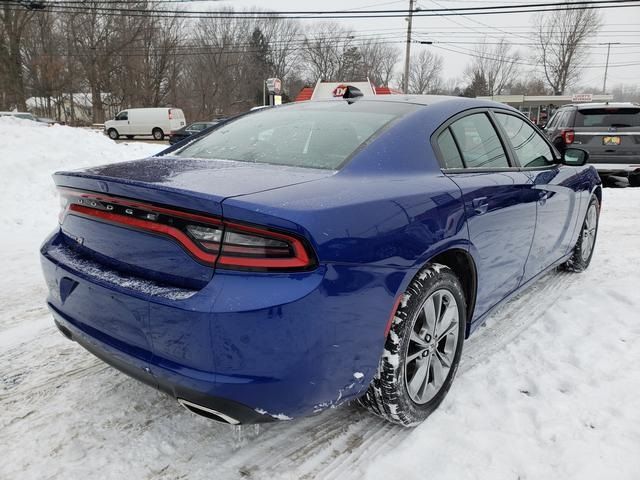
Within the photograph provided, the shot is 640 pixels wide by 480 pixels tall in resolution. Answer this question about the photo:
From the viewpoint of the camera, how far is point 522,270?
3.08 meters

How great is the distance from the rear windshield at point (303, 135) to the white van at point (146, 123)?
3000 centimetres

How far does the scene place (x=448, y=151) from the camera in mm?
2445

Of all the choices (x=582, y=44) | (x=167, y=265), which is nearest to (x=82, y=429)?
(x=167, y=265)

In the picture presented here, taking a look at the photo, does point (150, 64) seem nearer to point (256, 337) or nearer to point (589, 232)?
point (589, 232)

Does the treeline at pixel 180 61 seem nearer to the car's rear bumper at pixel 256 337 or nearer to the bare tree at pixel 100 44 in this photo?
the bare tree at pixel 100 44

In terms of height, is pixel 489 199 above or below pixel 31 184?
above

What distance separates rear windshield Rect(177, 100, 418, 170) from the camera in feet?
7.24

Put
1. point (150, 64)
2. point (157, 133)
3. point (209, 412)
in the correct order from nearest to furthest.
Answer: point (209, 412), point (157, 133), point (150, 64)

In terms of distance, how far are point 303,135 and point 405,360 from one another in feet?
4.00

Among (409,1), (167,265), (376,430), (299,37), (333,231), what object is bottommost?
(376,430)

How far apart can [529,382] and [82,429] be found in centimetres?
226

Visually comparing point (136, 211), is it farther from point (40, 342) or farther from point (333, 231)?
point (40, 342)

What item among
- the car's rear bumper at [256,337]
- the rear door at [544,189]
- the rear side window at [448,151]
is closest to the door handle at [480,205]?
the rear side window at [448,151]

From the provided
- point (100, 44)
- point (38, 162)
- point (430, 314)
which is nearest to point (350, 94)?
point (430, 314)
